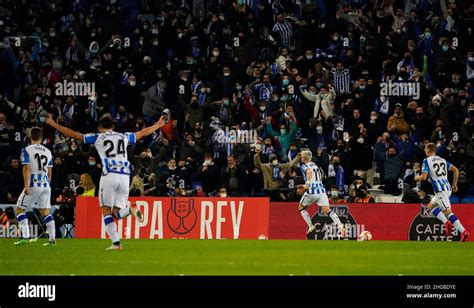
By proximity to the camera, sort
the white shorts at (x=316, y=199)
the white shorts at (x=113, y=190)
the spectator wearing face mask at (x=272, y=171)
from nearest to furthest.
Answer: the white shorts at (x=113, y=190), the white shorts at (x=316, y=199), the spectator wearing face mask at (x=272, y=171)

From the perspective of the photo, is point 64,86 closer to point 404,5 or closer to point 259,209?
point 259,209

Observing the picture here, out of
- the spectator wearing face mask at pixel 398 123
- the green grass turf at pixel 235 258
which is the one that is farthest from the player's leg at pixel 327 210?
the spectator wearing face mask at pixel 398 123

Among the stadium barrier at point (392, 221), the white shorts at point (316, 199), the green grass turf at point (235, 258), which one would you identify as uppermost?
the white shorts at point (316, 199)

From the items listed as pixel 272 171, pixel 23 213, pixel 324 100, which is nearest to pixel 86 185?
pixel 272 171

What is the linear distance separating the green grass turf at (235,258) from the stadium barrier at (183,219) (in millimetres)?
3751

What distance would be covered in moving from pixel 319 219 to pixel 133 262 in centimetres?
1199

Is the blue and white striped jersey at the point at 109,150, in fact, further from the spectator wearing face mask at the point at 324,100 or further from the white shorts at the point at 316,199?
the spectator wearing face mask at the point at 324,100

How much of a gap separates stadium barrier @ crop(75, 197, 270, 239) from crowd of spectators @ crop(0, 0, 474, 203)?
1136 millimetres

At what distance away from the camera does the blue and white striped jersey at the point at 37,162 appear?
2372 centimetres

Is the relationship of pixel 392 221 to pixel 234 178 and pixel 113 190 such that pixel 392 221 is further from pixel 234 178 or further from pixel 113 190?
pixel 113 190

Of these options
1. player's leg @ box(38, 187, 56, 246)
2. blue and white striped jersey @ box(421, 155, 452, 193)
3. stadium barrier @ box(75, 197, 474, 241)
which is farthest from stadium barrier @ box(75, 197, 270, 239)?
player's leg @ box(38, 187, 56, 246)

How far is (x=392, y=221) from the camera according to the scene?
29906mm

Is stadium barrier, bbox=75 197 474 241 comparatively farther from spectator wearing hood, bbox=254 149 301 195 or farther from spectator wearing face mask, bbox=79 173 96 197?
spectator wearing hood, bbox=254 149 301 195
